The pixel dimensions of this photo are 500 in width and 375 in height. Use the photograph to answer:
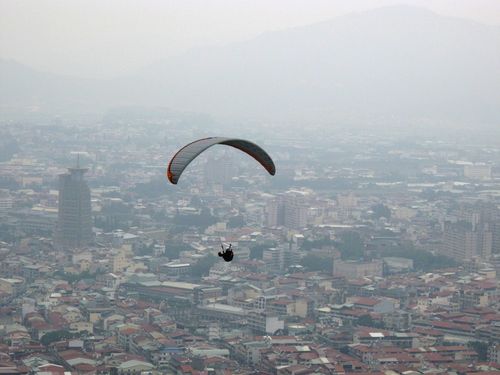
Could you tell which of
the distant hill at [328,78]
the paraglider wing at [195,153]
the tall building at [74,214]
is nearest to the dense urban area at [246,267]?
the tall building at [74,214]

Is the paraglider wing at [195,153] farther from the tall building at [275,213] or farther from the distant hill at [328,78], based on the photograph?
the distant hill at [328,78]


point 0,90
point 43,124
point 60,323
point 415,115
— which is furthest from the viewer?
point 415,115

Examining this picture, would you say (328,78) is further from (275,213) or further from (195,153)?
(195,153)

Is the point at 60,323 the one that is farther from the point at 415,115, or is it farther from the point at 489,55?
the point at 489,55

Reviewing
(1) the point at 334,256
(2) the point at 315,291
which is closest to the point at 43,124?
(1) the point at 334,256

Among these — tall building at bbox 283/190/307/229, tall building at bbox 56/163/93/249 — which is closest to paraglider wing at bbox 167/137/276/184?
tall building at bbox 56/163/93/249

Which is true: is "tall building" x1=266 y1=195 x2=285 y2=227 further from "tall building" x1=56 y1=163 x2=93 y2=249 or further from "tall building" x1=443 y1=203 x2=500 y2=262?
"tall building" x1=56 y1=163 x2=93 y2=249
